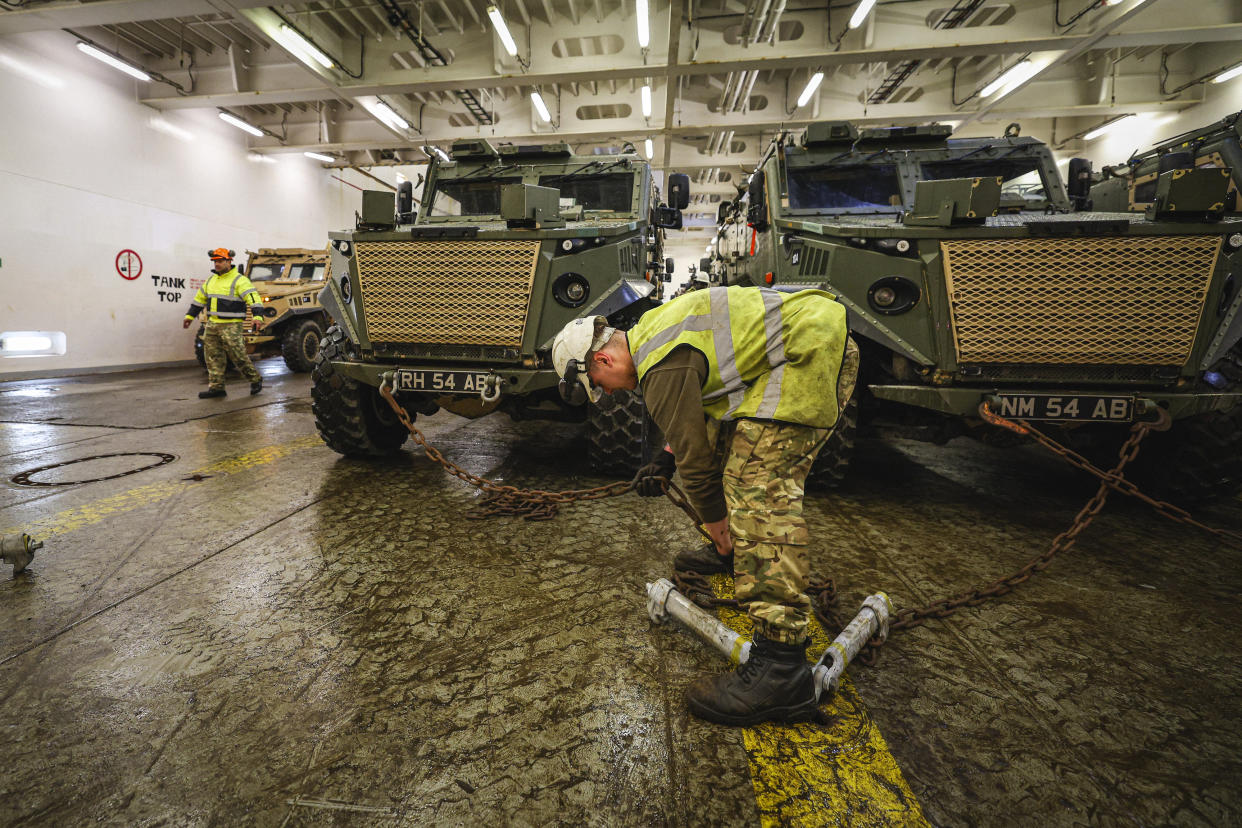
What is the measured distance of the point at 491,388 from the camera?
313 cm

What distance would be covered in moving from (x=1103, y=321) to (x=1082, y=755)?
2354mm

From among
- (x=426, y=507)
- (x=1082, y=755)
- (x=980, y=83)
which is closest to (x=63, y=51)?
(x=426, y=507)

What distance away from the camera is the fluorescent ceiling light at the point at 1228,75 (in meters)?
8.76

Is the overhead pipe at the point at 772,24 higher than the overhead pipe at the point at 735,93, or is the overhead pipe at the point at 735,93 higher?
the overhead pipe at the point at 735,93

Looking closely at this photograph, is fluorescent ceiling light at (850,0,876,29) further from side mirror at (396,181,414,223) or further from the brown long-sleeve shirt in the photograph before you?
the brown long-sleeve shirt

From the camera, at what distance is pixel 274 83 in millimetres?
10219

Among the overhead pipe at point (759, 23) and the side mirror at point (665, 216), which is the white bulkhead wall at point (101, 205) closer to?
the side mirror at point (665, 216)

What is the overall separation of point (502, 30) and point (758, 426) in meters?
8.94

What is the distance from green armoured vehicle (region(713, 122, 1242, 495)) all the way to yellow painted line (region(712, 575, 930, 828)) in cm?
188

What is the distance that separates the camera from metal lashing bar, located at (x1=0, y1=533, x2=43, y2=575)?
85.2 inches

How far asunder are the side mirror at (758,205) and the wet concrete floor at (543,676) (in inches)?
93.2

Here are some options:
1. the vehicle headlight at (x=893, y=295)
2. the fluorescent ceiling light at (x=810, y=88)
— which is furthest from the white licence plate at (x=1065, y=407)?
the fluorescent ceiling light at (x=810, y=88)

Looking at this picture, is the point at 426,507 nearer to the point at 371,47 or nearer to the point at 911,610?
the point at 911,610

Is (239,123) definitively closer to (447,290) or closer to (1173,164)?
(447,290)
